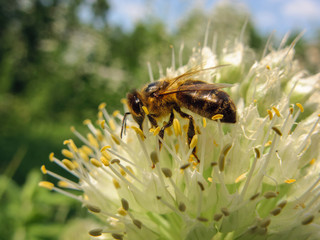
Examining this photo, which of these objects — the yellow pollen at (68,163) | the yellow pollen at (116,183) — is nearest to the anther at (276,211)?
the yellow pollen at (116,183)

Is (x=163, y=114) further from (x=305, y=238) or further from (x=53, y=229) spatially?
(x=53, y=229)

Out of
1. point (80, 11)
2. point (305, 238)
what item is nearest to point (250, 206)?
point (305, 238)

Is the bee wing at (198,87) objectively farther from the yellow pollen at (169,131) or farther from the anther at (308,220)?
the anther at (308,220)

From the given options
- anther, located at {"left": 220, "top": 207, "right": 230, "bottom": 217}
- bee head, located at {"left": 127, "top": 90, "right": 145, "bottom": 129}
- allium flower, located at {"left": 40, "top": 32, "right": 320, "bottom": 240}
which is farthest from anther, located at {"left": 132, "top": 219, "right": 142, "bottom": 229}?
bee head, located at {"left": 127, "top": 90, "right": 145, "bottom": 129}

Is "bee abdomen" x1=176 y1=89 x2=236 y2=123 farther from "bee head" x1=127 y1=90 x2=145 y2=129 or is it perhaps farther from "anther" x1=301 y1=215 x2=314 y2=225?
"anther" x1=301 y1=215 x2=314 y2=225

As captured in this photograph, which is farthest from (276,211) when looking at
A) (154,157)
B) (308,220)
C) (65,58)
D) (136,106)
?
(65,58)

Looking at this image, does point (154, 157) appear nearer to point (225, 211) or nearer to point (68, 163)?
point (225, 211)

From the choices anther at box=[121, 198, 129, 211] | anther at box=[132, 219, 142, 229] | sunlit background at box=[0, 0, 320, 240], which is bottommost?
anther at box=[132, 219, 142, 229]
